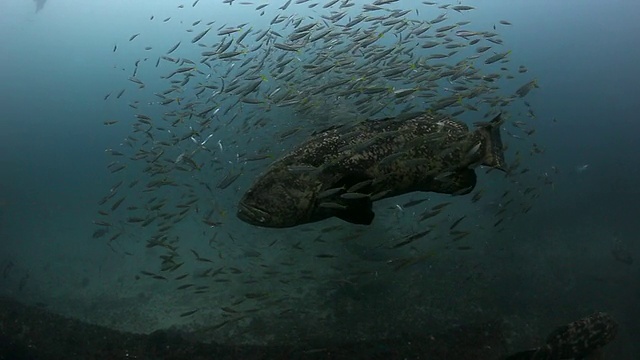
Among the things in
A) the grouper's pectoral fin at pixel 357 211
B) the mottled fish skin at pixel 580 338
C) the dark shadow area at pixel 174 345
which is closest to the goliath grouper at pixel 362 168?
the grouper's pectoral fin at pixel 357 211

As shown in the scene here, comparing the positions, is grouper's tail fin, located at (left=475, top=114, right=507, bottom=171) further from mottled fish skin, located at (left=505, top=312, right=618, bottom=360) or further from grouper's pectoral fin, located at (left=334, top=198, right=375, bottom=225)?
mottled fish skin, located at (left=505, top=312, right=618, bottom=360)

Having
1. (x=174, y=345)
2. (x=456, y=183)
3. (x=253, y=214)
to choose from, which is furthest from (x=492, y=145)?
(x=174, y=345)

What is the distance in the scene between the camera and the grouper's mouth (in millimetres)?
4090

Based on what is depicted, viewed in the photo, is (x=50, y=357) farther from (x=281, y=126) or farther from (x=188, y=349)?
(x=281, y=126)

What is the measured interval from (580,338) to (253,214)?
17.9 ft

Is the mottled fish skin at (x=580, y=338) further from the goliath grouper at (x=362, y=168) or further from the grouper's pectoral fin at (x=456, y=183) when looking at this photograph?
the goliath grouper at (x=362, y=168)

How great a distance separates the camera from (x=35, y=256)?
20.1 metres

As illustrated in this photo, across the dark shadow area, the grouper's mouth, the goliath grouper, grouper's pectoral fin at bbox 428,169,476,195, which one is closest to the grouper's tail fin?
the goliath grouper

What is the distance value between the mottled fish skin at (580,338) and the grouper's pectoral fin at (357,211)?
3.81 m

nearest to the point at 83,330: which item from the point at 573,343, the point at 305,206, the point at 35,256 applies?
the point at 305,206

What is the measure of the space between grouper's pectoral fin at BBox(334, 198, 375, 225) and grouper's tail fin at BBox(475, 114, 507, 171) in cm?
120

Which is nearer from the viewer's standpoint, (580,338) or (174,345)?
(580,338)

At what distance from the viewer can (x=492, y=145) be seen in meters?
4.28

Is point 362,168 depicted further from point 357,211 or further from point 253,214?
point 253,214
